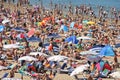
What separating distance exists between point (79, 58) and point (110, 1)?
47.5 m

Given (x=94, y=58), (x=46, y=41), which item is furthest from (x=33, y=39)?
(x=94, y=58)

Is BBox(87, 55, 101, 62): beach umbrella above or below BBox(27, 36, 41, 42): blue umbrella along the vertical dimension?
above

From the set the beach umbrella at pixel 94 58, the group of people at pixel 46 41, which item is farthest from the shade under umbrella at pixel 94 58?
the group of people at pixel 46 41

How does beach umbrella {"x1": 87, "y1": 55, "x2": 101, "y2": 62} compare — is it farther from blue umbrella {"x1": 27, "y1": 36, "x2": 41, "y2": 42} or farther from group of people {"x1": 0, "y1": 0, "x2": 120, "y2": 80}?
blue umbrella {"x1": 27, "y1": 36, "x2": 41, "y2": 42}

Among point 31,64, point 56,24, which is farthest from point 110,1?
point 31,64

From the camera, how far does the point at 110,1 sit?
217 feet

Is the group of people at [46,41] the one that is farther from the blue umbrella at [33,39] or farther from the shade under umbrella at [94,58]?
the shade under umbrella at [94,58]

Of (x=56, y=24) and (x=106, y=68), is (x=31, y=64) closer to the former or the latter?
(x=106, y=68)

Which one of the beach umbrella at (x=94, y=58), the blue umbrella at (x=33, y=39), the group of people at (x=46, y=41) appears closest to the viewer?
the group of people at (x=46, y=41)

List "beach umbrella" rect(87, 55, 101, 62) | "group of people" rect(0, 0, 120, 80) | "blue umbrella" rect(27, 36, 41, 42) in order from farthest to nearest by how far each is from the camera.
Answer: "blue umbrella" rect(27, 36, 41, 42) → "beach umbrella" rect(87, 55, 101, 62) → "group of people" rect(0, 0, 120, 80)

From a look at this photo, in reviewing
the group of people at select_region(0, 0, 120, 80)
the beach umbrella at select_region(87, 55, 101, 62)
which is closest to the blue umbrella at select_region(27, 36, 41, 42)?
the group of people at select_region(0, 0, 120, 80)

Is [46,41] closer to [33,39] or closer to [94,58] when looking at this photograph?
[33,39]

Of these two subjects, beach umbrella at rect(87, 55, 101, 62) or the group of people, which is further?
beach umbrella at rect(87, 55, 101, 62)

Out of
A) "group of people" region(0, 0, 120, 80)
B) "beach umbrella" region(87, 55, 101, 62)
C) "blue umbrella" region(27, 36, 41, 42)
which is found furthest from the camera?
"blue umbrella" region(27, 36, 41, 42)
